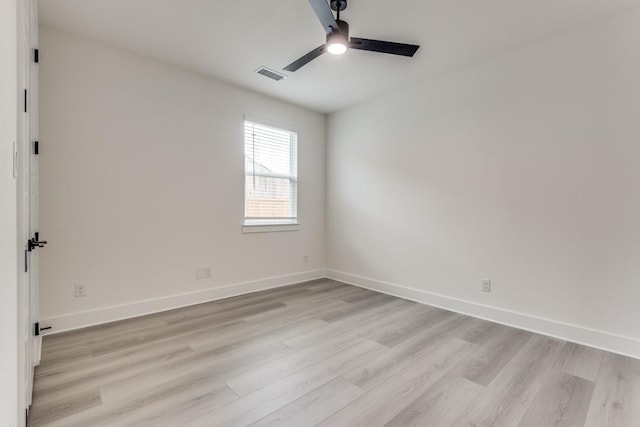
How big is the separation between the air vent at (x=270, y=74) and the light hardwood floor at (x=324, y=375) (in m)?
2.68

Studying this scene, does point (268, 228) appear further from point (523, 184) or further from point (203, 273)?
point (523, 184)

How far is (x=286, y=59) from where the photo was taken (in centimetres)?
309

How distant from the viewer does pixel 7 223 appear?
884 mm

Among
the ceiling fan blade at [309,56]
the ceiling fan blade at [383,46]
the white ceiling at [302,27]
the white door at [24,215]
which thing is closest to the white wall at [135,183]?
the white ceiling at [302,27]

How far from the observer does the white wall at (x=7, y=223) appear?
79 cm

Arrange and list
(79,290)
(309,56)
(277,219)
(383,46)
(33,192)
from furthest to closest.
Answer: (277,219) → (79,290) → (309,56) → (383,46) → (33,192)

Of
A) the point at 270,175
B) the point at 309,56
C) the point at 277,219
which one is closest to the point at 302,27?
the point at 309,56

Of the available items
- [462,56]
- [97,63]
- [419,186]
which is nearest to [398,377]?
[419,186]

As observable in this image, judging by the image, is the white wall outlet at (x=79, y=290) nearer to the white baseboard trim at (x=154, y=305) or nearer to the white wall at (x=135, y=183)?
the white wall at (x=135, y=183)

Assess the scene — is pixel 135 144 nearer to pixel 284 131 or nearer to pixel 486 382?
pixel 284 131

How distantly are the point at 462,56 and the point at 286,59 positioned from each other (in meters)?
1.79

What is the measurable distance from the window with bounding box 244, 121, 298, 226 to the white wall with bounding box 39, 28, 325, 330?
0.54 ft

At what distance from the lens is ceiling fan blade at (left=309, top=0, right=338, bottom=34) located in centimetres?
182

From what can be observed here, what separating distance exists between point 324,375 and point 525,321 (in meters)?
2.07
